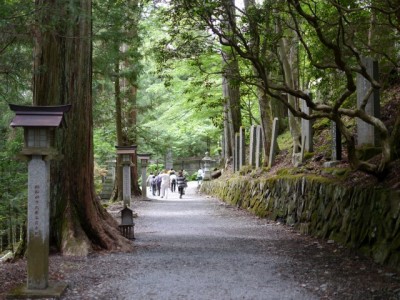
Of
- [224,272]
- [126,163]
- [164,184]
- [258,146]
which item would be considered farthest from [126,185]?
[164,184]

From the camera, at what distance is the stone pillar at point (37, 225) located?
5262 millimetres

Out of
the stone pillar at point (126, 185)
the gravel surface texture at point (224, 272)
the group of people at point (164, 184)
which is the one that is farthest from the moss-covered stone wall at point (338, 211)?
the group of people at point (164, 184)

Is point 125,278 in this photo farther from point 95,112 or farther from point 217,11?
point 95,112

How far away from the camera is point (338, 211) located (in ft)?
26.8

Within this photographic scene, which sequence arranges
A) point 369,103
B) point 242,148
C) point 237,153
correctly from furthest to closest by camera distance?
point 237,153
point 242,148
point 369,103

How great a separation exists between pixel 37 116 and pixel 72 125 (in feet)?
9.16

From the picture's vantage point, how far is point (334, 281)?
5641 millimetres

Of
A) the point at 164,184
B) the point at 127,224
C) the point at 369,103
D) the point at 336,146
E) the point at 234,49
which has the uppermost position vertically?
the point at 234,49

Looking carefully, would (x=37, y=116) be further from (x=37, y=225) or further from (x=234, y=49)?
(x=234, y=49)

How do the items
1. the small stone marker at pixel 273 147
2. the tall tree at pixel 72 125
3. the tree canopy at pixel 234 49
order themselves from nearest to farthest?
the tree canopy at pixel 234 49
the tall tree at pixel 72 125
the small stone marker at pixel 273 147

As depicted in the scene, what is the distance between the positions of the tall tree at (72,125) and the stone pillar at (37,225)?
2.21 metres

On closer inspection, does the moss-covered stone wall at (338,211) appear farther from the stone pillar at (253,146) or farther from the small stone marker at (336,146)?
the stone pillar at (253,146)

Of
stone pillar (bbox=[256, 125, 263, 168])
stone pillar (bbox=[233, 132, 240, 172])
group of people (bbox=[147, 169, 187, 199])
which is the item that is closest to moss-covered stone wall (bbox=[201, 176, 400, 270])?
stone pillar (bbox=[256, 125, 263, 168])

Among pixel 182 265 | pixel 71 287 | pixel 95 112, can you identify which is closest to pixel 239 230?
pixel 182 265
